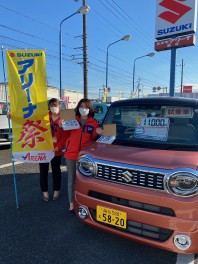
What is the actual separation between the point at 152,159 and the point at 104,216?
827 mm

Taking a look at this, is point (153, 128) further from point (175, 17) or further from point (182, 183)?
point (175, 17)

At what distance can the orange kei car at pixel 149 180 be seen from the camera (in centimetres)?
229

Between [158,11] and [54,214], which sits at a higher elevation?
[158,11]

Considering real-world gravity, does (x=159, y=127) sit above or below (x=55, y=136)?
above

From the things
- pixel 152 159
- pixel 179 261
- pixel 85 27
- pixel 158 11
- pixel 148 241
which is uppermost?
pixel 85 27

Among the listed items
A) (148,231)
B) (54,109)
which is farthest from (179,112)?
(54,109)

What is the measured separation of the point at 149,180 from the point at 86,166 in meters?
0.81

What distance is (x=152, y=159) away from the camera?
2500mm

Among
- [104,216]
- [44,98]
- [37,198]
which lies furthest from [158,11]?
[104,216]

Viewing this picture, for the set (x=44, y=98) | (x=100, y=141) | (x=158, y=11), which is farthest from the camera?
(x=158, y=11)

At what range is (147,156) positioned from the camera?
101 inches

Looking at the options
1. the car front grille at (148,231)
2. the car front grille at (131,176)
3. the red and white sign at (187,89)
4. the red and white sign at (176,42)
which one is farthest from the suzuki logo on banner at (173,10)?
the red and white sign at (187,89)

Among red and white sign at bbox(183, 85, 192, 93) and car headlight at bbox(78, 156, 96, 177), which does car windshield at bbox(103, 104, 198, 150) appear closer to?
car headlight at bbox(78, 156, 96, 177)

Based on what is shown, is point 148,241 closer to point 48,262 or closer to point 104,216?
point 104,216
